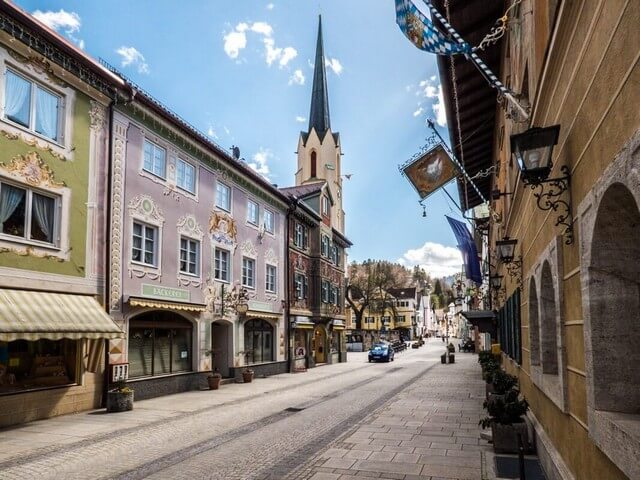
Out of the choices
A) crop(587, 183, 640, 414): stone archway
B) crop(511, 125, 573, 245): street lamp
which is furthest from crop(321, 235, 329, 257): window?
crop(587, 183, 640, 414): stone archway

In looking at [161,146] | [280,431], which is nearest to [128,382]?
[280,431]

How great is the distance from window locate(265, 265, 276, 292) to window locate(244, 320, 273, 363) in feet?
5.76

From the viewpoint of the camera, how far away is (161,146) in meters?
19.4

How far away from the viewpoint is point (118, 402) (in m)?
14.9

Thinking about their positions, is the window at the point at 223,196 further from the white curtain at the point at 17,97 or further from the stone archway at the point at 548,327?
the stone archway at the point at 548,327

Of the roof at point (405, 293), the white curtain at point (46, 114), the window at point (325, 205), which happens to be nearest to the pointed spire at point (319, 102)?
the window at point (325, 205)

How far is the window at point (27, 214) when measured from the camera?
12.9 metres

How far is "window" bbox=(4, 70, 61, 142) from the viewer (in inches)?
518

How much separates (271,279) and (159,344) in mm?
10271

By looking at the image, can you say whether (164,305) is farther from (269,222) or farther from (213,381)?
(269,222)

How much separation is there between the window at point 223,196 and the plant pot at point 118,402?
32.8 feet

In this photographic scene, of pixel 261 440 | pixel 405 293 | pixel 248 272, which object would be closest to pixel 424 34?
pixel 261 440

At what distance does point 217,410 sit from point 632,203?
45.4 feet

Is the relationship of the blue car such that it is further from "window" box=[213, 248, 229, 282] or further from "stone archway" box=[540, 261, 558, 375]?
"stone archway" box=[540, 261, 558, 375]
